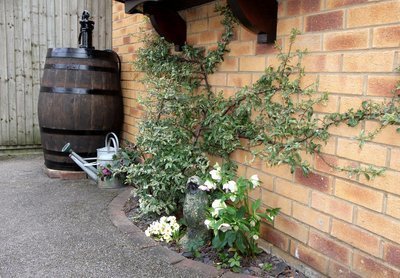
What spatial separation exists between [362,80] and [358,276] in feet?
2.67

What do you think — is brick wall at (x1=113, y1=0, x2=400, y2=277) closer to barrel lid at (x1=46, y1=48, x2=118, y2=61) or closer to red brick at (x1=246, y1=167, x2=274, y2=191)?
red brick at (x1=246, y1=167, x2=274, y2=191)

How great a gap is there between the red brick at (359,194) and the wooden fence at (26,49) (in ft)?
14.3

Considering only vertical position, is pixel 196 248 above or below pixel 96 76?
below

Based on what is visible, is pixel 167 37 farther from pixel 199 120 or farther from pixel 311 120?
pixel 311 120

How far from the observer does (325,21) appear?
186 cm

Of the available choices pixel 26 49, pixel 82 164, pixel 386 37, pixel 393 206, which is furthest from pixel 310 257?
pixel 26 49

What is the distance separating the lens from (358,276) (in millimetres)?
1735

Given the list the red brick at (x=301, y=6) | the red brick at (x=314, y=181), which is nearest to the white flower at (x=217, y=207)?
the red brick at (x=314, y=181)

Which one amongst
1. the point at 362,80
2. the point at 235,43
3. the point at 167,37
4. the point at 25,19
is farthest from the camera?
the point at 25,19

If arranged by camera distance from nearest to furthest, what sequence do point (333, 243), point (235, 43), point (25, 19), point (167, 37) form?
point (333, 243) → point (235, 43) → point (167, 37) → point (25, 19)

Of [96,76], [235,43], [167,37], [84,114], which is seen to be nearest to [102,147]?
[84,114]

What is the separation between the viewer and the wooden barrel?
378cm

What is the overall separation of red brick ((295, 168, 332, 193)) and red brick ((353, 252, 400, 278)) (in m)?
0.31

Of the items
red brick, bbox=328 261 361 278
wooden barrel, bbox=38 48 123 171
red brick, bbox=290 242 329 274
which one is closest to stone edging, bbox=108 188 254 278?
red brick, bbox=290 242 329 274
